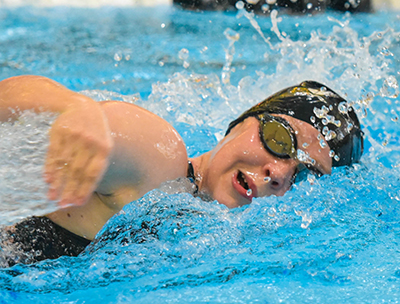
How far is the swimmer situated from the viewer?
1.36m

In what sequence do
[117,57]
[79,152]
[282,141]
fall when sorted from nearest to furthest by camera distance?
[79,152] → [282,141] → [117,57]

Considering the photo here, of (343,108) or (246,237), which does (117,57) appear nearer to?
(343,108)

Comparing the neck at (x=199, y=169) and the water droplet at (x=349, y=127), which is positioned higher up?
Result: the water droplet at (x=349, y=127)

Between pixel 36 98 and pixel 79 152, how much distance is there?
0.27 metres

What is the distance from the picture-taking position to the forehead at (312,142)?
1848mm

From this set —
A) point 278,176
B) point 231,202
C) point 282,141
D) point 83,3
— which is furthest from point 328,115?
point 83,3

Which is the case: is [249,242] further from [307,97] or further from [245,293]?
[307,97]

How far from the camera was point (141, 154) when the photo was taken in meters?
1.51

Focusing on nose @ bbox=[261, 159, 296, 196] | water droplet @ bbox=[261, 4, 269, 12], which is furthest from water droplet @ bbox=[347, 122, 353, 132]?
water droplet @ bbox=[261, 4, 269, 12]

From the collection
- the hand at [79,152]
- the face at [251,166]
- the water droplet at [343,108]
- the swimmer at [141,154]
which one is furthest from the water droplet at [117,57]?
the hand at [79,152]

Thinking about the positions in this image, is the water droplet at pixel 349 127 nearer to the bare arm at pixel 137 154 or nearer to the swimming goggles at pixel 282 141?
the swimming goggles at pixel 282 141

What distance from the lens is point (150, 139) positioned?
1.53 metres

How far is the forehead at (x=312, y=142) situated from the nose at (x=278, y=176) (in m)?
0.08

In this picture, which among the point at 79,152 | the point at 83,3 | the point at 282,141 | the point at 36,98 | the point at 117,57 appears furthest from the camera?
the point at 83,3
